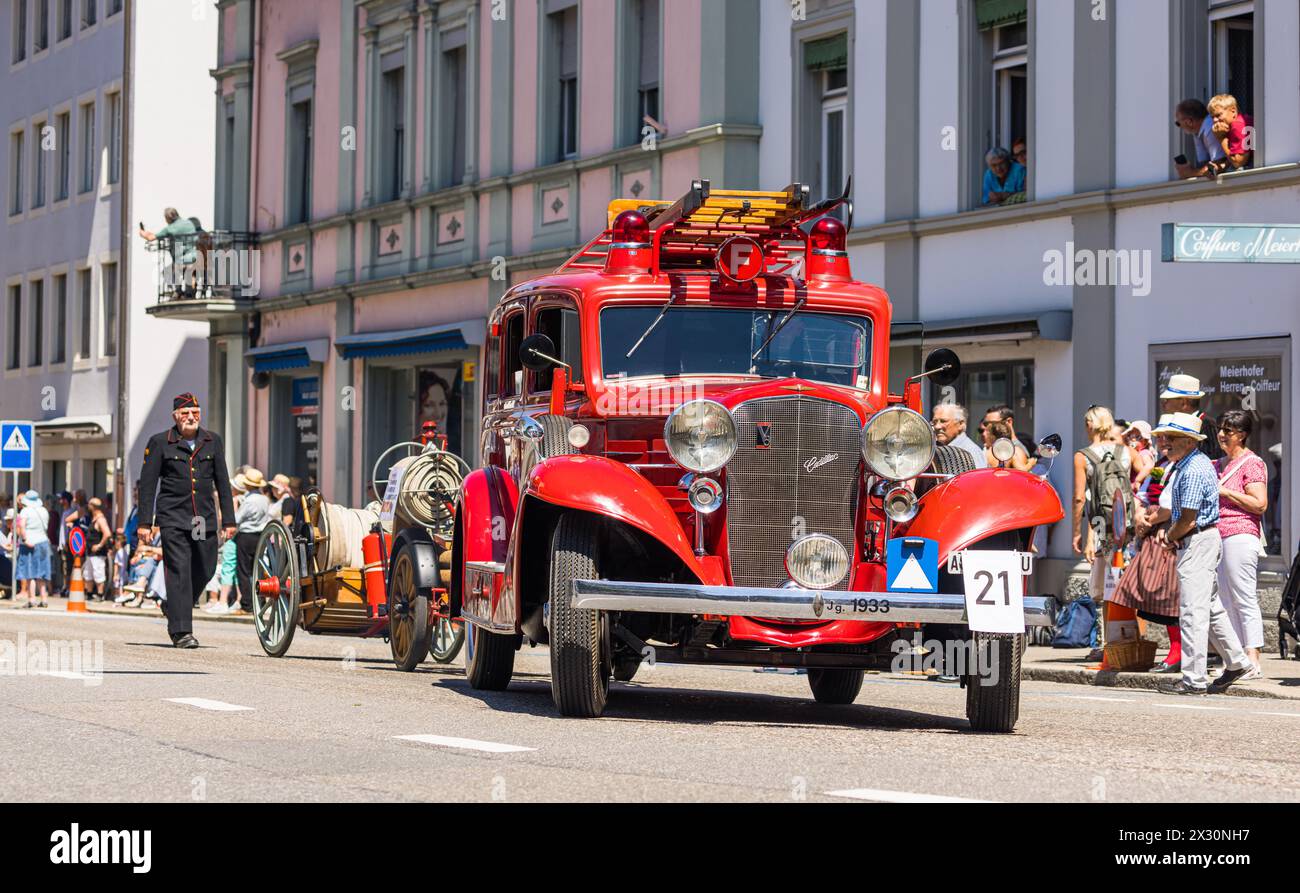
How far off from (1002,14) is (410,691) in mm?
12829

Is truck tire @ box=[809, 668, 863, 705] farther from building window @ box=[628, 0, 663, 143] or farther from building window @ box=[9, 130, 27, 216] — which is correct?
building window @ box=[9, 130, 27, 216]

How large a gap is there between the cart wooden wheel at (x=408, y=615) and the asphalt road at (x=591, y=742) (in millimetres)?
223

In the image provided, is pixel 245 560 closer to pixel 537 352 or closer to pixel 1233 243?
pixel 1233 243

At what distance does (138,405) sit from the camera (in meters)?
45.7

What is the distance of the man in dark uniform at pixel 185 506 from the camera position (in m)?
17.6

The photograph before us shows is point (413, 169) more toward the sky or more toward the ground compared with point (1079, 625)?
more toward the sky

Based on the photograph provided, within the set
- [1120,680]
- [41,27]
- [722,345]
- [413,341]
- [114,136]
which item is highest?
[41,27]

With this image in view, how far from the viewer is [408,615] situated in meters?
15.4

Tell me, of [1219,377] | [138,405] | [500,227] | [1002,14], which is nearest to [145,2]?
[138,405]

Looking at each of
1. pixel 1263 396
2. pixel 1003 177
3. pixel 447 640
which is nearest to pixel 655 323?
pixel 447 640

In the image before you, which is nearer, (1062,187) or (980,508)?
(980,508)

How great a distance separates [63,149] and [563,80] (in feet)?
75.3

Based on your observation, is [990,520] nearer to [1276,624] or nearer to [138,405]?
[1276,624]

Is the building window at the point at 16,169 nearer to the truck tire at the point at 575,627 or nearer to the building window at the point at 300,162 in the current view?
the building window at the point at 300,162
